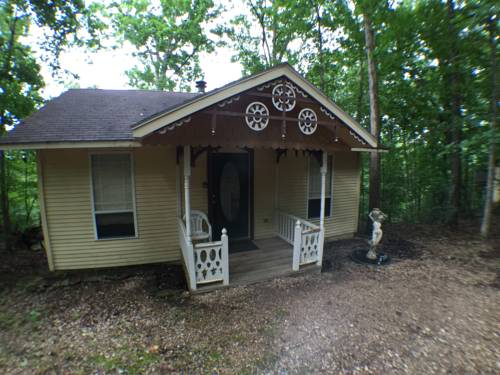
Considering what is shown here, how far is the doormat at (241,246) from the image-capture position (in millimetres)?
5407

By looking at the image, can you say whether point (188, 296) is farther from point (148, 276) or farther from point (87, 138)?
point (87, 138)

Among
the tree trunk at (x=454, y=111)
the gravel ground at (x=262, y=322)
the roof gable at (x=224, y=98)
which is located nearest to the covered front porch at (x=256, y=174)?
the roof gable at (x=224, y=98)

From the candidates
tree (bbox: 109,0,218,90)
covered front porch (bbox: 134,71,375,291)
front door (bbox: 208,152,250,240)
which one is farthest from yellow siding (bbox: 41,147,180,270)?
tree (bbox: 109,0,218,90)

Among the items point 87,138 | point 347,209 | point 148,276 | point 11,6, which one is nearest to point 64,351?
point 148,276

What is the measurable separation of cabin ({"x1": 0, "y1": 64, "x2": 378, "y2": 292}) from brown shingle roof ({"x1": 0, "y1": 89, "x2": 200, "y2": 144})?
3 cm

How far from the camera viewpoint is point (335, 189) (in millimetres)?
6762

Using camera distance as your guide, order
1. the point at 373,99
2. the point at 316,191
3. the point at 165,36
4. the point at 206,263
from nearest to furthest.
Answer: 1. the point at 206,263
2. the point at 316,191
3. the point at 373,99
4. the point at 165,36

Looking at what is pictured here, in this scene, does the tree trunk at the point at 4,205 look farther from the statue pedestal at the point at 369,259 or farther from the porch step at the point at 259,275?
the statue pedestal at the point at 369,259

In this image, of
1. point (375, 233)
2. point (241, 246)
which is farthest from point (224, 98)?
point (375, 233)

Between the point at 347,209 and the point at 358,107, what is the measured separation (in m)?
5.27

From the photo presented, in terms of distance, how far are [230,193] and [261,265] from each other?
1.91 metres

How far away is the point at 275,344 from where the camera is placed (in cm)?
281

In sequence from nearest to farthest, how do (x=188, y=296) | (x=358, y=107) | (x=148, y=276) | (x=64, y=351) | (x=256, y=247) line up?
(x=64, y=351) < (x=188, y=296) < (x=148, y=276) < (x=256, y=247) < (x=358, y=107)

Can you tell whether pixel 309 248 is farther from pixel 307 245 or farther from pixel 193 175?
pixel 193 175
